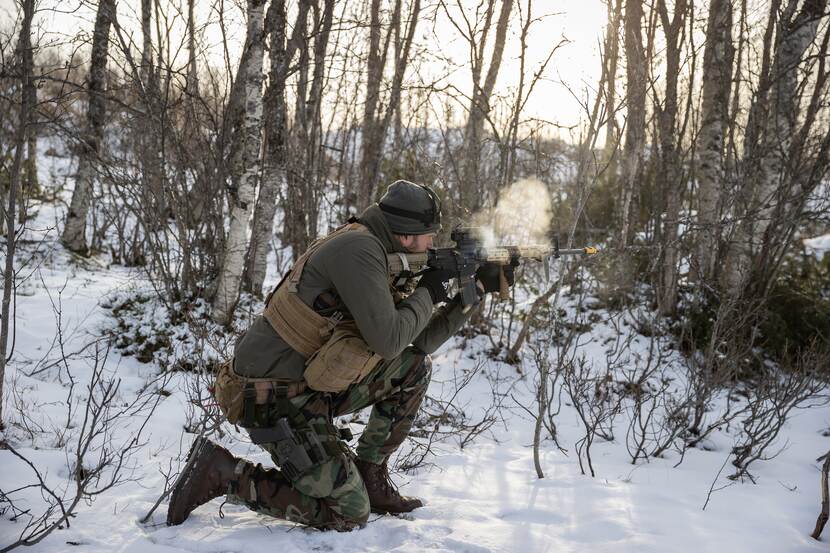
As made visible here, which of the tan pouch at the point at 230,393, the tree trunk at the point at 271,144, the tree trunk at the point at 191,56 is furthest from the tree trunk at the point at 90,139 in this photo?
the tan pouch at the point at 230,393

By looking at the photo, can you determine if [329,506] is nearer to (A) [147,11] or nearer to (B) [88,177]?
(B) [88,177]

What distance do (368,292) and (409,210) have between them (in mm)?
458

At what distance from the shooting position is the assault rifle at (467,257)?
2.63 m

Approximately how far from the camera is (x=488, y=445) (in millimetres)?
3869

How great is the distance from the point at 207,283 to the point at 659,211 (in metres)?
5.33

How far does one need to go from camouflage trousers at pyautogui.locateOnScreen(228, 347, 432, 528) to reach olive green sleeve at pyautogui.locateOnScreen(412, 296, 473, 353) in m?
0.06

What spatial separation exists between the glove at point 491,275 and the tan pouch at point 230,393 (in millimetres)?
1217

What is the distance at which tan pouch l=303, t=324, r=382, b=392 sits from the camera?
2.31 m

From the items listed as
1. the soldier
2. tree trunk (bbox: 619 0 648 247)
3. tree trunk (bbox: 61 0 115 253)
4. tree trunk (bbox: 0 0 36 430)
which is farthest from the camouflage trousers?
tree trunk (bbox: 61 0 115 253)

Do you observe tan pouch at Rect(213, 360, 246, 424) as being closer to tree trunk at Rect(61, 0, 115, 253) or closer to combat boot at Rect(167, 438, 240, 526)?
combat boot at Rect(167, 438, 240, 526)

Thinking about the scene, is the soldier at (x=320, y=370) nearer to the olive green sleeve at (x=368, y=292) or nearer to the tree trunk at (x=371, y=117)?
the olive green sleeve at (x=368, y=292)

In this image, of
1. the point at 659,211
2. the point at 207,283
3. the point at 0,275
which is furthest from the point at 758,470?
the point at 207,283

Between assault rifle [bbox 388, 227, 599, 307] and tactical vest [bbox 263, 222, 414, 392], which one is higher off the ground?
assault rifle [bbox 388, 227, 599, 307]

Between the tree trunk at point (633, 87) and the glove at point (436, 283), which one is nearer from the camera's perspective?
the glove at point (436, 283)
